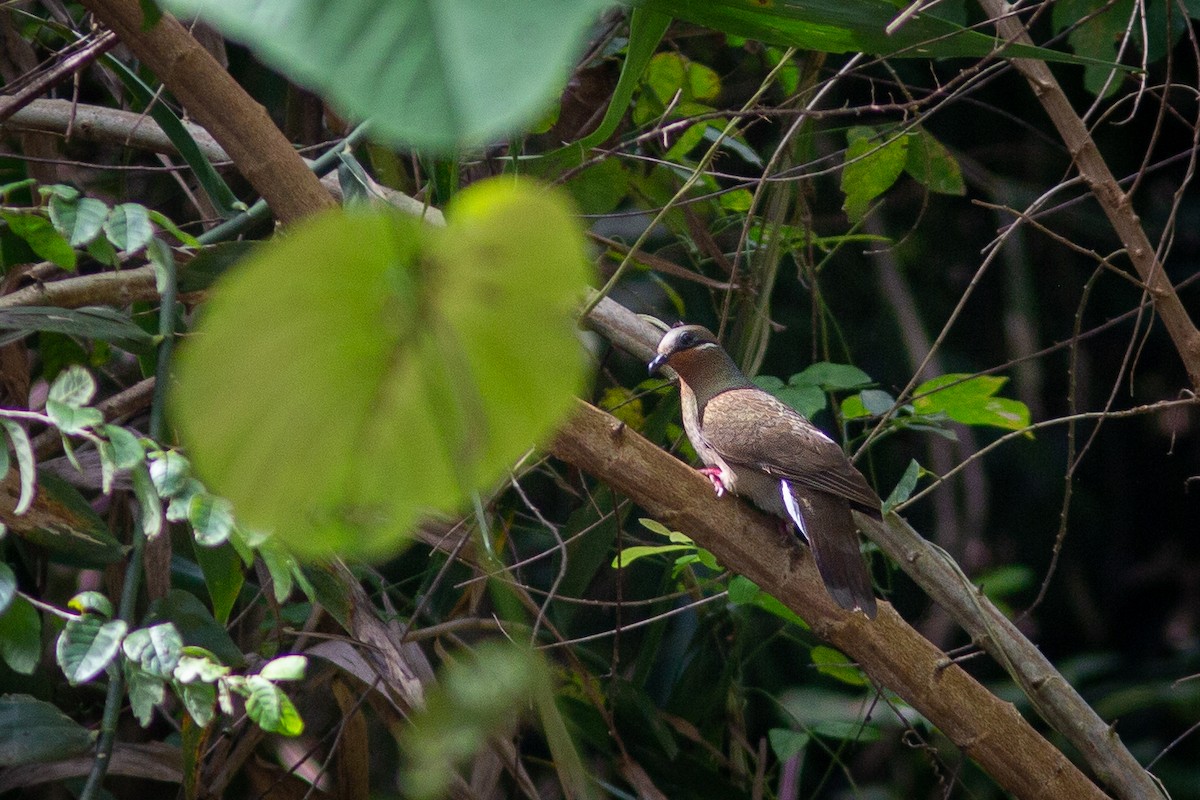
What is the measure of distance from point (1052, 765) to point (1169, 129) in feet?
8.61

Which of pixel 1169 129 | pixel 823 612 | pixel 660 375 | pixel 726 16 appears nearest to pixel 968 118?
pixel 1169 129

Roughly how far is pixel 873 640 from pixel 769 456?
67cm

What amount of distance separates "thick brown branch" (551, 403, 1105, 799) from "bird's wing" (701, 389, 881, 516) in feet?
1.28

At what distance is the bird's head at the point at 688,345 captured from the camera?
7.27 ft

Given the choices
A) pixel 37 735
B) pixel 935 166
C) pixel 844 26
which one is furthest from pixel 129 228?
pixel 935 166

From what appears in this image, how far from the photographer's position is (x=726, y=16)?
2.48 ft

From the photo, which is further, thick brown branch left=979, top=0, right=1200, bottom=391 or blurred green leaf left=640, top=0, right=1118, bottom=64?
thick brown branch left=979, top=0, right=1200, bottom=391

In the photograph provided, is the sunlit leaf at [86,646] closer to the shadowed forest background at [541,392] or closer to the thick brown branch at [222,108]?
the shadowed forest background at [541,392]

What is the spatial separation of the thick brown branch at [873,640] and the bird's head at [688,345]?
0.64 metres

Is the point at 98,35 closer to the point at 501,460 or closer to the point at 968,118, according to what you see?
the point at 501,460

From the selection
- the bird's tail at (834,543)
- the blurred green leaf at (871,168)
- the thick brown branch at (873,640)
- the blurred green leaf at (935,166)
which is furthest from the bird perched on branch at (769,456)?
the blurred green leaf at (935,166)

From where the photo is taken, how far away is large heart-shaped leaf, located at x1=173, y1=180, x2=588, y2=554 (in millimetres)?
170

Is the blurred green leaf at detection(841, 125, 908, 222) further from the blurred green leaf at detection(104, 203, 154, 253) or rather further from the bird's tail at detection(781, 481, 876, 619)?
the blurred green leaf at detection(104, 203, 154, 253)

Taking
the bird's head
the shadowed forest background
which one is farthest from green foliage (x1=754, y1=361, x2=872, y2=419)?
the bird's head
